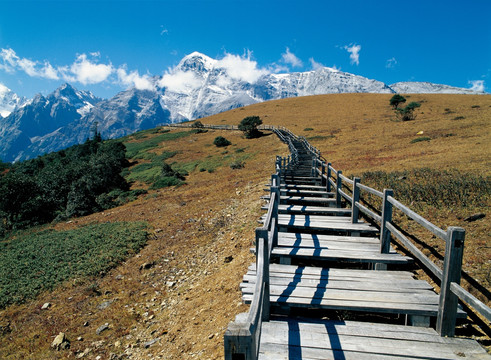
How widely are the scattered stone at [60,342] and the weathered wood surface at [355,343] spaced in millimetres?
5078

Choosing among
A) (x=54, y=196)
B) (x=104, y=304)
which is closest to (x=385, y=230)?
(x=104, y=304)

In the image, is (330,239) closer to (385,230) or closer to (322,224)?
(322,224)

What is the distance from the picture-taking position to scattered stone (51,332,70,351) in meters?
5.91

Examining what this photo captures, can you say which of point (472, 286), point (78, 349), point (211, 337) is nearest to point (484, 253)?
point (472, 286)

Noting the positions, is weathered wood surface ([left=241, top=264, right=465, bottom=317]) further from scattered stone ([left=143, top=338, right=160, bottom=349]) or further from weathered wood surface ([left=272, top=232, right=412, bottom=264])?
scattered stone ([left=143, top=338, right=160, bottom=349])

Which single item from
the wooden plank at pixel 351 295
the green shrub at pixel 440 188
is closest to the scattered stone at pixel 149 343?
the wooden plank at pixel 351 295

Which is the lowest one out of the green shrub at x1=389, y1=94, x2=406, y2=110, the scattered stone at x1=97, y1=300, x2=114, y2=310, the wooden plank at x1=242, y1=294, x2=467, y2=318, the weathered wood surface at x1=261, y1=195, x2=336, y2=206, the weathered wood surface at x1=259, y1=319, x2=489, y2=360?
the scattered stone at x1=97, y1=300, x2=114, y2=310

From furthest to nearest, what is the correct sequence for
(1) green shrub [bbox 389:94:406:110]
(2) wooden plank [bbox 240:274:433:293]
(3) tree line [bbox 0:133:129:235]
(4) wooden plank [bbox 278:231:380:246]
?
(1) green shrub [bbox 389:94:406:110]
(3) tree line [bbox 0:133:129:235]
(4) wooden plank [bbox 278:231:380:246]
(2) wooden plank [bbox 240:274:433:293]

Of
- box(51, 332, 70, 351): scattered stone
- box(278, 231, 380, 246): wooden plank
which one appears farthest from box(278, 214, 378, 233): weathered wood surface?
box(51, 332, 70, 351): scattered stone

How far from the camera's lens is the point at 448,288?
10.9 ft

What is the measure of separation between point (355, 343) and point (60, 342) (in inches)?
245

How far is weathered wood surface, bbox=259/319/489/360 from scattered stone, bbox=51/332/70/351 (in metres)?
5.08

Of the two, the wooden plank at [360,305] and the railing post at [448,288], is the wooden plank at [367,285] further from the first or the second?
the railing post at [448,288]

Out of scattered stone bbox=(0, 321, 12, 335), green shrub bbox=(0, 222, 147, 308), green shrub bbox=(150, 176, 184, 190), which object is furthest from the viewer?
green shrub bbox=(150, 176, 184, 190)
